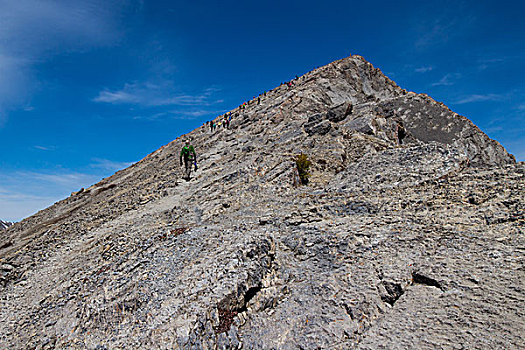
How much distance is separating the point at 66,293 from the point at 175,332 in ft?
29.8

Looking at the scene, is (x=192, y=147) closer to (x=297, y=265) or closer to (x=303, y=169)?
(x=303, y=169)

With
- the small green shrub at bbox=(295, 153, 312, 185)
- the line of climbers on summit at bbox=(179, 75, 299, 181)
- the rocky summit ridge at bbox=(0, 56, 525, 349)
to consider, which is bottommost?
the rocky summit ridge at bbox=(0, 56, 525, 349)

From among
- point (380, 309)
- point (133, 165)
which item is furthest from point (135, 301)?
point (133, 165)

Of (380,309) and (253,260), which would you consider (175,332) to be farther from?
(380,309)

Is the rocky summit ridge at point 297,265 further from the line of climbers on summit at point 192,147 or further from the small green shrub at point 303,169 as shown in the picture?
the line of climbers on summit at point 192,147

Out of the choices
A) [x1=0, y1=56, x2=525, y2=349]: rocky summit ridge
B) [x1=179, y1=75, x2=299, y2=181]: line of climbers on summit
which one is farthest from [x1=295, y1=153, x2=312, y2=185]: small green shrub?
[x1=179, y1=75, x2=299, y2=181]: line of climbers on summit

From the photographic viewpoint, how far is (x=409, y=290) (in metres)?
8.27

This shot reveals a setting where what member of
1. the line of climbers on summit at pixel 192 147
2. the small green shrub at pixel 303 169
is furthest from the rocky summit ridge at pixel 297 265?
the line of climbers on summit at pixel 192 147

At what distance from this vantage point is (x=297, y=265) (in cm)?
1093

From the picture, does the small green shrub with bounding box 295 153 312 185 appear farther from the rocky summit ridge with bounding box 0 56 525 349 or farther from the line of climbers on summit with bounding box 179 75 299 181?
the line of climbers on summit with bounding box 179 75 299 181

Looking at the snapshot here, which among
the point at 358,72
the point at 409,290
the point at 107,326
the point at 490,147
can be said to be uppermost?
the point at 358,72

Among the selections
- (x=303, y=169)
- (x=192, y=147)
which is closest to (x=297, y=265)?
(x=303, y=169)

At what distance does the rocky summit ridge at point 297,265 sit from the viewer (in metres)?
7.53

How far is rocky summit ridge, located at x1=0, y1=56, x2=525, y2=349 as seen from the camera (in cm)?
753
